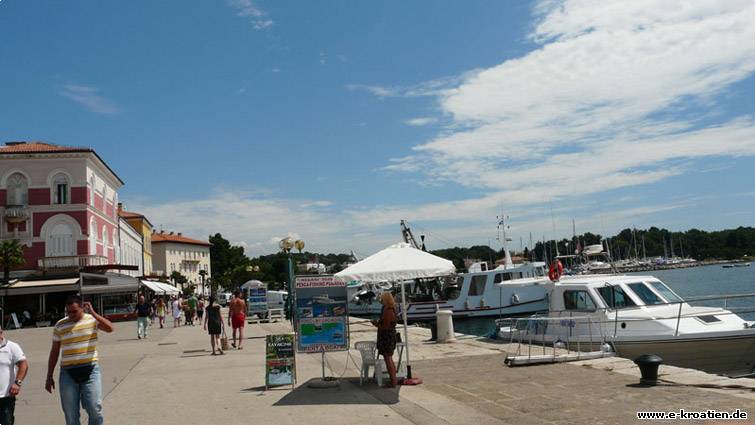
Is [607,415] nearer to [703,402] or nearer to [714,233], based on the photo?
[703,402]

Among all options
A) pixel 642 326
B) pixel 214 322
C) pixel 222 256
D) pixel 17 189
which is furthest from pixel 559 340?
pixel 222 256

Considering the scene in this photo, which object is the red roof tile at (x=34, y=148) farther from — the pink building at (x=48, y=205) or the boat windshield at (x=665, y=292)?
the boat windshield at (x=665, y=292)

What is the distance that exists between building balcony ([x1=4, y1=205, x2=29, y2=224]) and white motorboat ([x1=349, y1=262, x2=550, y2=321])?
29.4 meters

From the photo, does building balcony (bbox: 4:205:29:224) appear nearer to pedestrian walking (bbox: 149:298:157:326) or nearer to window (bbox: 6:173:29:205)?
window (bbox: 6:173:29:205)

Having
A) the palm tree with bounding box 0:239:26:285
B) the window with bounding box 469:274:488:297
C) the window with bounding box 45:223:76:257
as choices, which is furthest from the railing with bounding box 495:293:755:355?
the window with bounding box 45:223:76:257

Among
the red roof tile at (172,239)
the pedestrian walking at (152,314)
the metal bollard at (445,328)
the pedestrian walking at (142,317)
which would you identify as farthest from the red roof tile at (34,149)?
the red roof tile at (172,239)

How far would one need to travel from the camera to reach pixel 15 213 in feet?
154

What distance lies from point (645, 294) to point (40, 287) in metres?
39.7

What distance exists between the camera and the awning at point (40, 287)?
4250 cm

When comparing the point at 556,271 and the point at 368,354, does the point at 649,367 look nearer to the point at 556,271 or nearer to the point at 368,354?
the point at 368,354

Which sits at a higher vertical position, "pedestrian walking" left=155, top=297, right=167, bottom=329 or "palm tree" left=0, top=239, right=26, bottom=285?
"palm tree" left=0, top=239, right=26, bottom=285

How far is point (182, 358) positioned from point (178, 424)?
9.09 m

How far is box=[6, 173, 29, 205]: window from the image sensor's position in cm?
4775

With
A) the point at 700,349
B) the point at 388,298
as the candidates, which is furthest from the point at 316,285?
the point at 700,349
